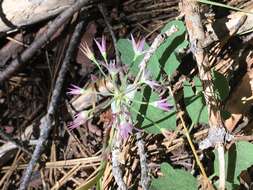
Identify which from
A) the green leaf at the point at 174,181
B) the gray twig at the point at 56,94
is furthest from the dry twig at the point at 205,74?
the gray twig at the point at 56,94

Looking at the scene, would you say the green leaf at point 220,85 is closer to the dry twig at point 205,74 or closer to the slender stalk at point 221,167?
the dry twig at point 205,74

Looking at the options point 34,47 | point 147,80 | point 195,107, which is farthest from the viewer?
point 34,47

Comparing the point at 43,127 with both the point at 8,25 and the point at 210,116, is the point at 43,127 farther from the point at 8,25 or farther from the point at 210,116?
the point at 210,116

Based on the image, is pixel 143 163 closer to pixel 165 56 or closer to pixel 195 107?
pixel 195 107

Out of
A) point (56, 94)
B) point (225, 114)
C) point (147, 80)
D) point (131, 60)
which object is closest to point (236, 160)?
point (225, 114)

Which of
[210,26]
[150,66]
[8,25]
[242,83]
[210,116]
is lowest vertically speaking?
[210,116]

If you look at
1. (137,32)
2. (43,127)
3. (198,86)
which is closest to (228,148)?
(198,86)
